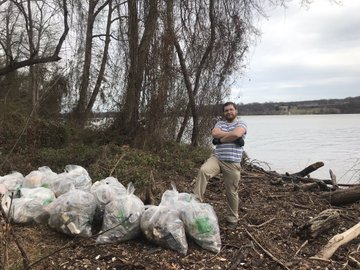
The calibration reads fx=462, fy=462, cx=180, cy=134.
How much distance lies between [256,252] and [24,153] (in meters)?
6.23

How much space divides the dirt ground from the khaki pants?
26 centimetres

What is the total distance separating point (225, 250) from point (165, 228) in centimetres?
78

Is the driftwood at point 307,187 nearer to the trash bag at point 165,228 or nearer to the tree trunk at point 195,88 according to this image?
the trash bag at point 165,228

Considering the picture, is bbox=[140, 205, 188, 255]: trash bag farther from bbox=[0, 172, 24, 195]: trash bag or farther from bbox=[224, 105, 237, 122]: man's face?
bbox=[0, 172, 24, 195]: trash bag

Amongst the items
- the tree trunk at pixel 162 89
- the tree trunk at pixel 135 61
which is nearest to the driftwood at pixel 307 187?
the tree trunk at pixel 162 89

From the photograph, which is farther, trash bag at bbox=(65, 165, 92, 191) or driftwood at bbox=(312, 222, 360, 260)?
trash bag at bbox=(65, 165, 92, 191)

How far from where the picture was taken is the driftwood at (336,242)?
5.23 m

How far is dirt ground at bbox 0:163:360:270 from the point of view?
4555mm

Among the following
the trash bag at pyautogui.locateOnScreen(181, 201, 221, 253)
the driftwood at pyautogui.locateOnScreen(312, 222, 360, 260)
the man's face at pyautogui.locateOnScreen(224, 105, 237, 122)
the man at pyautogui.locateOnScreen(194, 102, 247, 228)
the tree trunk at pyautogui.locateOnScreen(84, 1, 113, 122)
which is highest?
the tree trunk at pyautogui.locateOnScreen(84, 1, 113, 122)

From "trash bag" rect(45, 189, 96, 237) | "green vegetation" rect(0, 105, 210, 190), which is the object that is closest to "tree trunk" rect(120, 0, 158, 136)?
"green vegetation" rect(0, 105, 210, 190)

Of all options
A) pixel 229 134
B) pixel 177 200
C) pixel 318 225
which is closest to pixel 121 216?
pixel 177 200

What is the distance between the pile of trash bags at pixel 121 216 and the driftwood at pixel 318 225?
4.27 feet

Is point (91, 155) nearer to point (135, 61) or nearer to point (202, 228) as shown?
point (135, 61)

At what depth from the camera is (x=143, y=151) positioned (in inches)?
378
